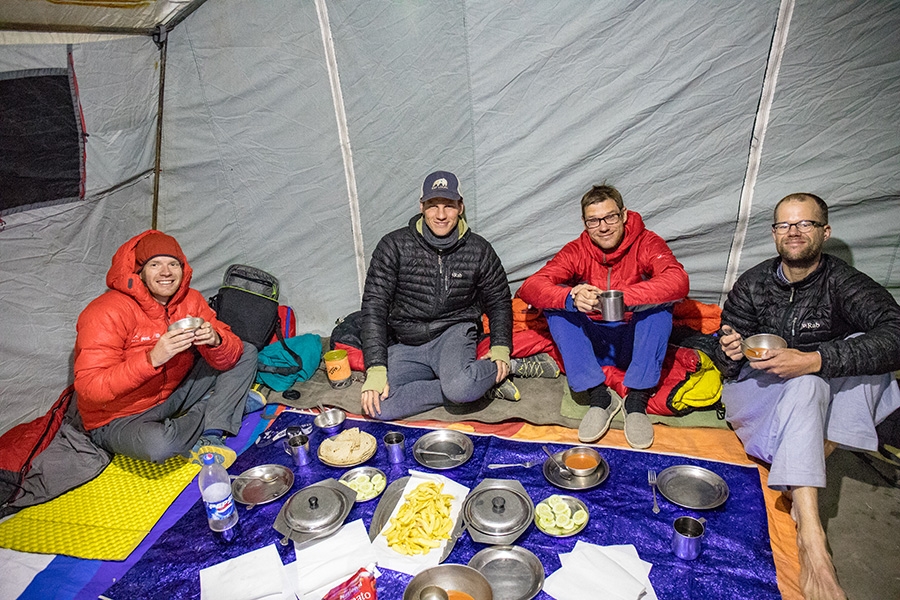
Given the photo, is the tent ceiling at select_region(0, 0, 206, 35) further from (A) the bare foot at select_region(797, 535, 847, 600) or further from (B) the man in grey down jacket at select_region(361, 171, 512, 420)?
(A) the bare foot at select_region(797, 535, 847, 600)

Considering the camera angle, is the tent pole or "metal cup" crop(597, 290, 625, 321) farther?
the tent pole

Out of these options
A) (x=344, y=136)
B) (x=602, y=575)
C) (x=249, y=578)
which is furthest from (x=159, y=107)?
(x=602, y=575)

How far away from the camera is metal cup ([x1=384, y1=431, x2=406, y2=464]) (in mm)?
2803

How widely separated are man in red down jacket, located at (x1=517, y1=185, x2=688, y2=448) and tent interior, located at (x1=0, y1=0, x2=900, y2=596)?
68 cm

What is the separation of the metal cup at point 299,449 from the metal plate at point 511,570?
3.66 ft

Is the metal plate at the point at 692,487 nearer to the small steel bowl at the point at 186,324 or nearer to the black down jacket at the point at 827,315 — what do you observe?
the black down jacket at the point at 827,315

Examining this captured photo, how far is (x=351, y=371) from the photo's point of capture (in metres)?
4.02

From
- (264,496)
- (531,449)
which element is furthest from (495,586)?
(264,496)

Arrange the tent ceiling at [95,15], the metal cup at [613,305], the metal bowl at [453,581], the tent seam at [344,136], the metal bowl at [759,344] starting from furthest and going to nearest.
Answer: the tent seam at [344,136]
the tent ceiling at [95,15]
the metal cup at [613,305]
the metal bowl at [759,344]
the metal bowl at [453,581]

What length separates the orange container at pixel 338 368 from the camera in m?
3.79

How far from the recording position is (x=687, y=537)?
2143mm

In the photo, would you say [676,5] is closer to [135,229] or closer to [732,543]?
[732,543]

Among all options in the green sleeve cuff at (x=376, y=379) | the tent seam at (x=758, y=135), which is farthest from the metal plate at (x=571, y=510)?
the tent seam at (x=758, y=135)

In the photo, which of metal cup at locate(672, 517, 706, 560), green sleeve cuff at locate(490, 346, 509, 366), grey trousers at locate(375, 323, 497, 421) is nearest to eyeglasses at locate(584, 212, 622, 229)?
green sleeve cuff at locate(490, 346, 509, 366)
